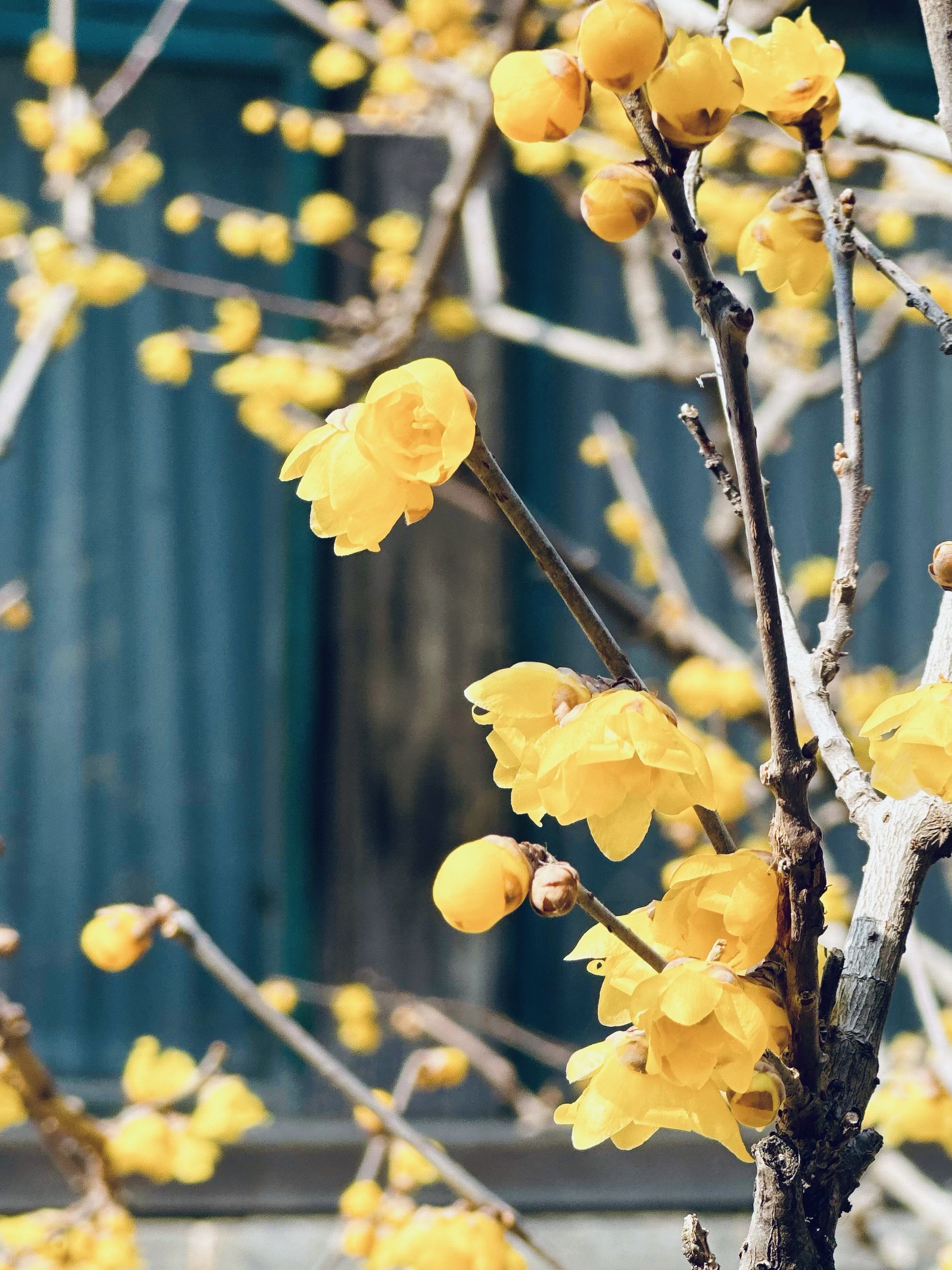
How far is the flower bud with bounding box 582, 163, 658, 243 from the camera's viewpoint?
0.62 metres

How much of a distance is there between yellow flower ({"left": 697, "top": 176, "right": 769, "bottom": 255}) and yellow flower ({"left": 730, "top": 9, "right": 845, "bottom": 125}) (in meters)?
1.64

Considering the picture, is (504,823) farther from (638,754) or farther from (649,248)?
(638,754)

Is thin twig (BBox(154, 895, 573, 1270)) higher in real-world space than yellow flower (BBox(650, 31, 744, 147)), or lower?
lower

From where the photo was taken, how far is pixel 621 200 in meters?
0.62

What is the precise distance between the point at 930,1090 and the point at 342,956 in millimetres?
2021

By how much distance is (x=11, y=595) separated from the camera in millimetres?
1547

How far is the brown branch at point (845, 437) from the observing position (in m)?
0.72

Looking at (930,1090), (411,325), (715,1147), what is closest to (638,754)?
(930,1090)

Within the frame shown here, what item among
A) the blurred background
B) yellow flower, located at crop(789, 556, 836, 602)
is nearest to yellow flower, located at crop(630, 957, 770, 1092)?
yellow flower, located at crop(789, 556, 836, 602)

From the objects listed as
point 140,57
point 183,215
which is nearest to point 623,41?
point 183,215

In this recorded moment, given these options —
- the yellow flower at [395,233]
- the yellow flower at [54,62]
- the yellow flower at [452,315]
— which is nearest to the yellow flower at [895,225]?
the yellow flower at [452,315]

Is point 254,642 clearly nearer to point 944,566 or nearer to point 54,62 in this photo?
point 54,62

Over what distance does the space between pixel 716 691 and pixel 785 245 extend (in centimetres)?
114

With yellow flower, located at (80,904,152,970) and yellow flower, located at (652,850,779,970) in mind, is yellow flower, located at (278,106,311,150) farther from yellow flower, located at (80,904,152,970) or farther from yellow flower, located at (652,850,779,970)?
yellow flower, located at (652,850,779,970)
